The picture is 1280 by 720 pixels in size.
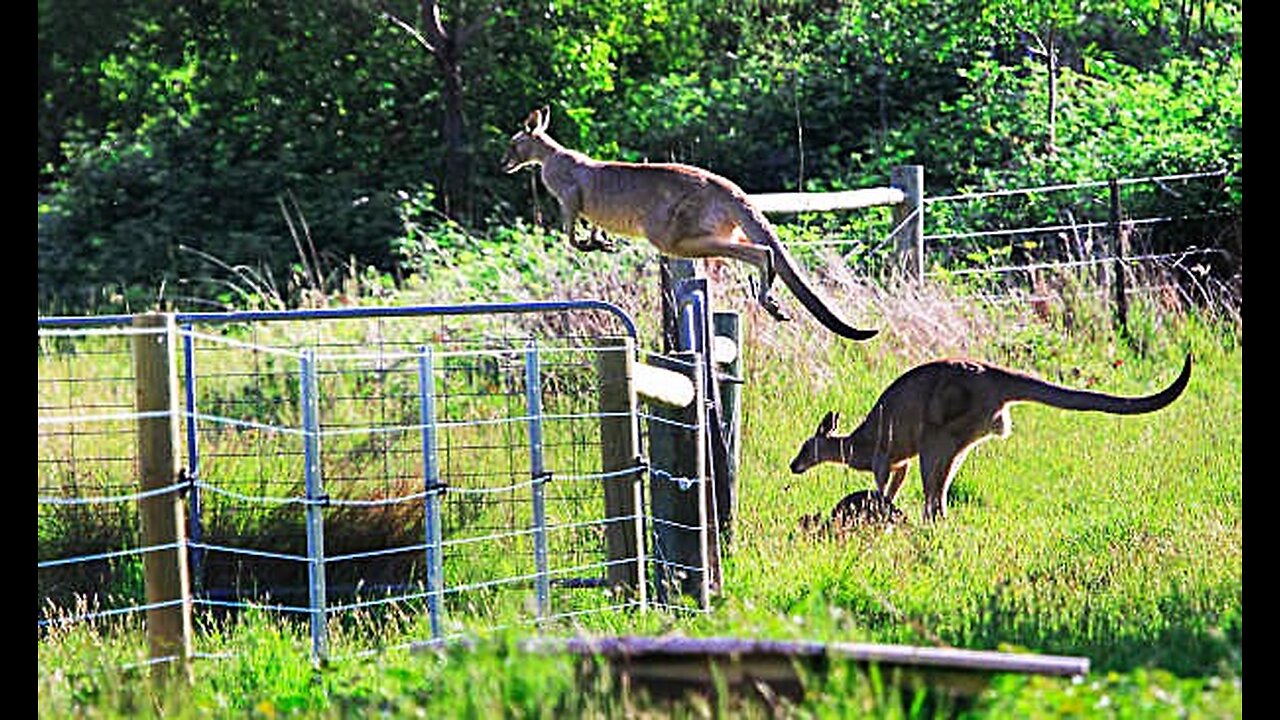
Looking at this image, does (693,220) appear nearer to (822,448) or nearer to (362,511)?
(822,448)

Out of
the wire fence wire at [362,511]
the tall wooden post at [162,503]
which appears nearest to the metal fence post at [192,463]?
the wire fence wire at [362,511]

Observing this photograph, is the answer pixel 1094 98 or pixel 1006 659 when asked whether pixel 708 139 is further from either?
pixel 1006 659

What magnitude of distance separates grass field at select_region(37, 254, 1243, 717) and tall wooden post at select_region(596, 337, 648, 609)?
415 millimetres

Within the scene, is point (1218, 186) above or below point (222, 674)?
above

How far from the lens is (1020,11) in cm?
2175

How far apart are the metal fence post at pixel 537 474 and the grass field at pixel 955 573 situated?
28 cm

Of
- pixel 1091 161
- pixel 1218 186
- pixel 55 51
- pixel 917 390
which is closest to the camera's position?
pixel 917 390

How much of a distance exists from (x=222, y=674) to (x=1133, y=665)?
3.24 metres

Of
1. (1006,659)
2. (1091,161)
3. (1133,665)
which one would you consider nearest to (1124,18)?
(1091,161)

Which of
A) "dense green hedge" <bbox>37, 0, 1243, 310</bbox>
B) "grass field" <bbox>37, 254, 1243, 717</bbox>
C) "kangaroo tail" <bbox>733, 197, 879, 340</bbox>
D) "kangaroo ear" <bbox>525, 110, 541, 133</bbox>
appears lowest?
"grass field" <bbox>37, 254, 1243, 717</bbox>

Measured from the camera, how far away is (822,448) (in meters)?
11.0

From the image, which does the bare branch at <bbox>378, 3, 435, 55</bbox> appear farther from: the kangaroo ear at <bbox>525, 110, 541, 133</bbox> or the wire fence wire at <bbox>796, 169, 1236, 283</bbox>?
the kangaroo ear at <bbox>525, 110, 541, 133</bbox>

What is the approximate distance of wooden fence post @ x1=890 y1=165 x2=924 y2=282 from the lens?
1558 centimetres

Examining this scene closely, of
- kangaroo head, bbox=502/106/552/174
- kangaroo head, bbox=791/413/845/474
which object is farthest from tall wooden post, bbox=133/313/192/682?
kangaroo head, bbox=791/413/845/474
